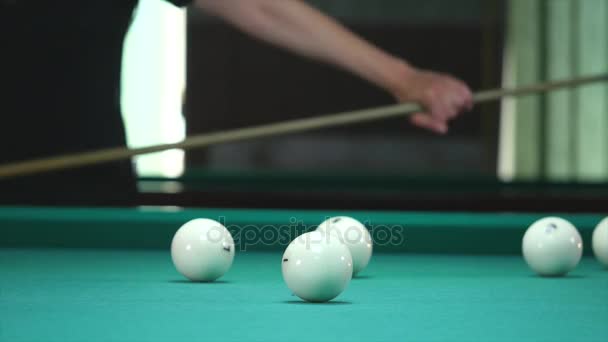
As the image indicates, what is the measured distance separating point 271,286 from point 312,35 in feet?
2.81

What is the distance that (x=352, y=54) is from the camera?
2943mm

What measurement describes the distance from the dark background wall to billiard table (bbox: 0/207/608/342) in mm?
5808

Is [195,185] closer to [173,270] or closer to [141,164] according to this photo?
[141,164]

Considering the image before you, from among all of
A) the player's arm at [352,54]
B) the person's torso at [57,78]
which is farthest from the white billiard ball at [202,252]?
the person's torso at [57,78]

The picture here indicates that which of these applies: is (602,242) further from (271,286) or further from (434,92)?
(271,286)

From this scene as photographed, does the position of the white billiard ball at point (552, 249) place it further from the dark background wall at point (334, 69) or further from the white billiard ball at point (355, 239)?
the dark background wall at point (334, 69)

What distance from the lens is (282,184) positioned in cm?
706

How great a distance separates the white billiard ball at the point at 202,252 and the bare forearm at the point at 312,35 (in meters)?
0.64

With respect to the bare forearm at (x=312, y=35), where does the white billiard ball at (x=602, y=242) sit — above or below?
below

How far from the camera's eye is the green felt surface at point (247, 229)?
3539 mm

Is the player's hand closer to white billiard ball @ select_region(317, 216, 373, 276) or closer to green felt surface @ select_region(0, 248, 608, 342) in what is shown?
white billiard ball @ select_region(317, 216, 373, 276)

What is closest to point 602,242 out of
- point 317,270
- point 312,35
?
point 312,35

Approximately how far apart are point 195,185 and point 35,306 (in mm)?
4757

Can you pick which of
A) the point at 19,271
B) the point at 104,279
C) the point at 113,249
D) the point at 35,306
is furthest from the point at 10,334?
the point at 113,249
